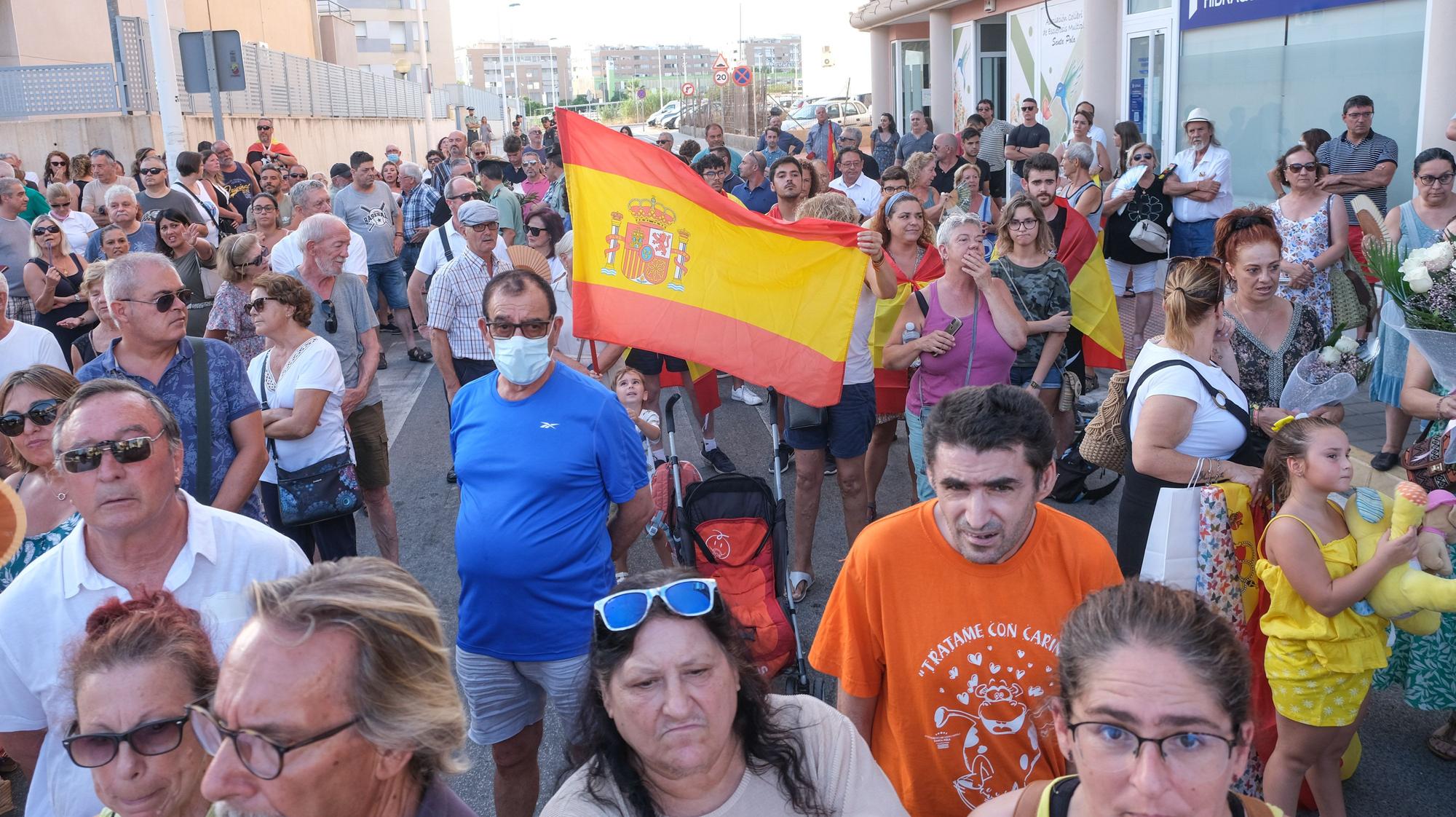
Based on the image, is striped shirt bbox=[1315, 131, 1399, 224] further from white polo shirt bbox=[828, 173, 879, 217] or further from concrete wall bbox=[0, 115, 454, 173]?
concrete wall bbox=[0, 115, 454, 173]

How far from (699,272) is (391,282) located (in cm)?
824

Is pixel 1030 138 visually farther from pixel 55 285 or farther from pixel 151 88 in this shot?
pixel 151 88

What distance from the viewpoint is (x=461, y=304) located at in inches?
274

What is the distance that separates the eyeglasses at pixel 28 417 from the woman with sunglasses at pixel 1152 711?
344 cm

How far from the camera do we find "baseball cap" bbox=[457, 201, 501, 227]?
282 inches

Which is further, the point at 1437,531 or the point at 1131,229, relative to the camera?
the point at 1131,229

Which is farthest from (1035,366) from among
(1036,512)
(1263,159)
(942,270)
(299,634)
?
(1263,159)

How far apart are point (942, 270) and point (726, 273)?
1.80 m

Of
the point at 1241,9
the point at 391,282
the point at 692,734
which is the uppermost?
the point at 1241,9

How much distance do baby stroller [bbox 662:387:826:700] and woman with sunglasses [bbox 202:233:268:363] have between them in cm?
297

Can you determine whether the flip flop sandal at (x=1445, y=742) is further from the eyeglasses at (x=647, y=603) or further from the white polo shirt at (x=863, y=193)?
the white polo shirt at (x=863, y=193)

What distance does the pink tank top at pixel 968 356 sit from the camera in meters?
5.58

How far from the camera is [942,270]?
6750mm

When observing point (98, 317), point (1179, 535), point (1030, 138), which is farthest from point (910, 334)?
point (1030, 138)
